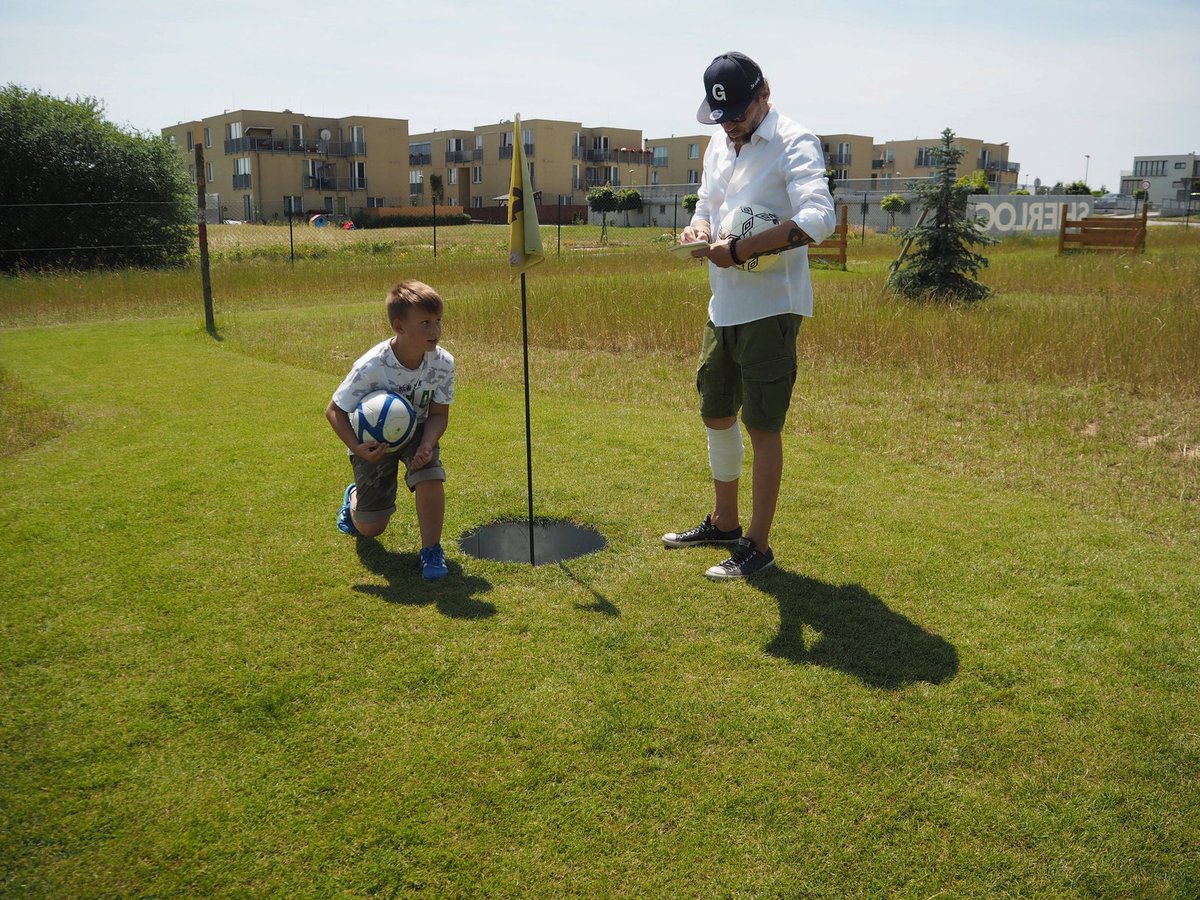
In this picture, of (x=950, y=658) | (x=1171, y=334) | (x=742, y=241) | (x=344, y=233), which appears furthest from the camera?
(x=344, y=233)

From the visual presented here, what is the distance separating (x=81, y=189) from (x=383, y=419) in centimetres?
2385

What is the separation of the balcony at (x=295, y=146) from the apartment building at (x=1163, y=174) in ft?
254

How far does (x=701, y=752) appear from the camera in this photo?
2697 mm

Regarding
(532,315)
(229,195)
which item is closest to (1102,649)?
(532,315)

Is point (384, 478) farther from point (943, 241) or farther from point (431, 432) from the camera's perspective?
point (943, 241)

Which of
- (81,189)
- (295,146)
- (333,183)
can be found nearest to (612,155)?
(333,183)

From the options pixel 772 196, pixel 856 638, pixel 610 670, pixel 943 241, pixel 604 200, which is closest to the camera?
pixel 610 670

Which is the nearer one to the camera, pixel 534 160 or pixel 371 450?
pixel 371 450

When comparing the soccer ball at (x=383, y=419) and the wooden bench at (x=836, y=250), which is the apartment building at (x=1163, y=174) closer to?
the wooden bench at (x=836, y=250)

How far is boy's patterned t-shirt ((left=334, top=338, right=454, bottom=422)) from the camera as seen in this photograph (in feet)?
12.9

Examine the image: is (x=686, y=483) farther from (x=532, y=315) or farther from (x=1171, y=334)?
(x=532, y=315)

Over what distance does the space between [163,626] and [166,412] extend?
169 inches

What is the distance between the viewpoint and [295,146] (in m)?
59.9

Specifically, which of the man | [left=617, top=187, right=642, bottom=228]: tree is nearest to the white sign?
[left=617, top=187, right=642, bottom=228]: tree
